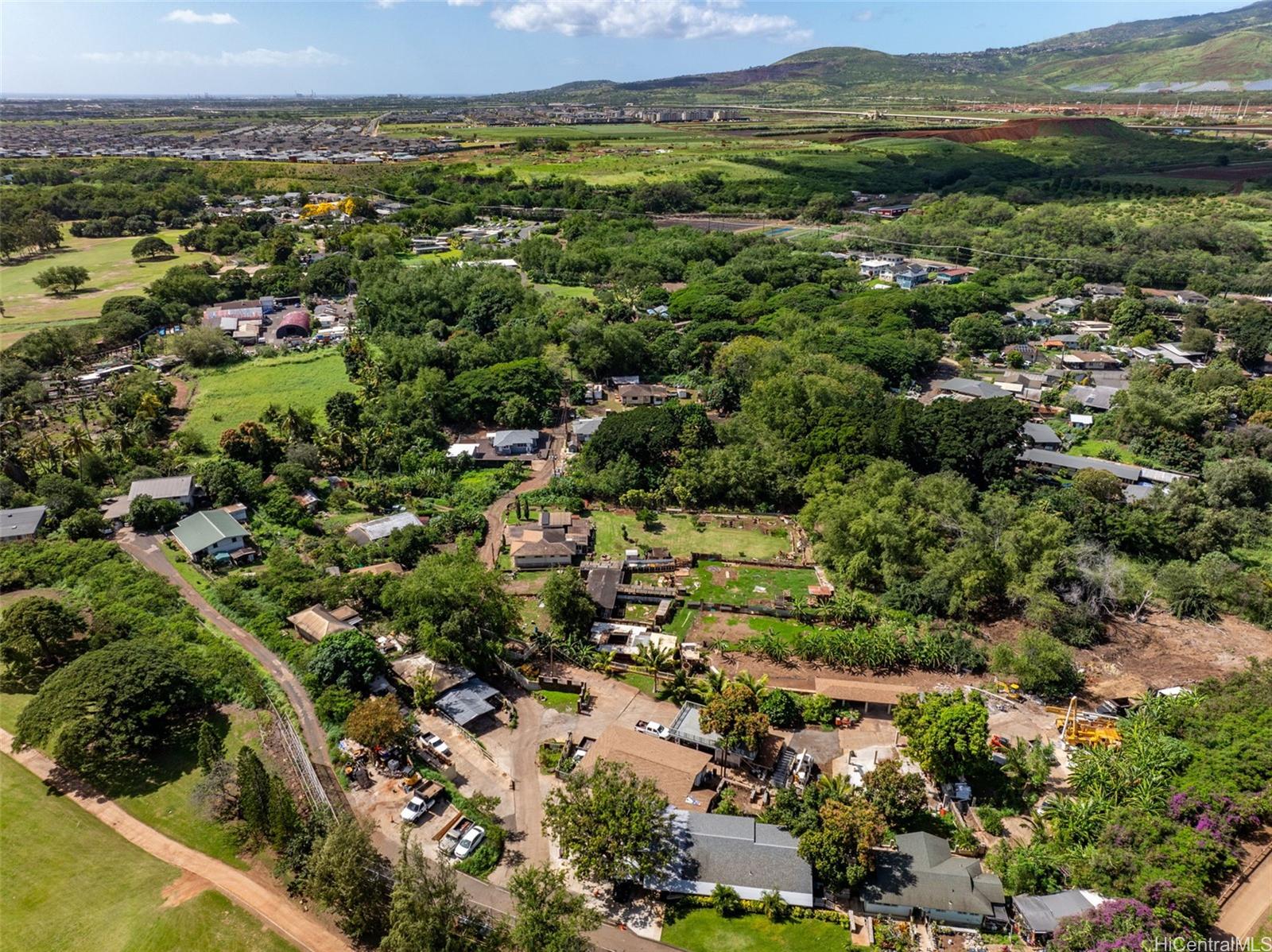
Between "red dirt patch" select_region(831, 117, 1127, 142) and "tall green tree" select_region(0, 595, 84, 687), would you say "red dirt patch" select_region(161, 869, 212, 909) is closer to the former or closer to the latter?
"tall green tree" select_region(0, 595, 84, 687)

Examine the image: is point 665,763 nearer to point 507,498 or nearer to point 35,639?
point 507,498

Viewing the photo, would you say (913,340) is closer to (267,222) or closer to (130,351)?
(130,351)

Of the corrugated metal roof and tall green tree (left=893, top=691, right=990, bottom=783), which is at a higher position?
the corrugated metal roof

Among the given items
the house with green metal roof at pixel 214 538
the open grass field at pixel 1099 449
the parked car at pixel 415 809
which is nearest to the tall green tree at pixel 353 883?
the parked car at pixel 415 809

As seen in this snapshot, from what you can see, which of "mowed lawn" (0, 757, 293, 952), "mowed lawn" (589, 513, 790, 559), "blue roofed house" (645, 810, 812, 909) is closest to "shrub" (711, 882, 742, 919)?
"blue roofed house" (645, 810, 812, 909)

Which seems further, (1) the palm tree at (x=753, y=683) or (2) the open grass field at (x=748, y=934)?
(1) the palm tree at (x=753, y=683)

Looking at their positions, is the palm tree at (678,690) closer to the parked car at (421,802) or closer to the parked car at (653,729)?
the parked car at (653,729)
